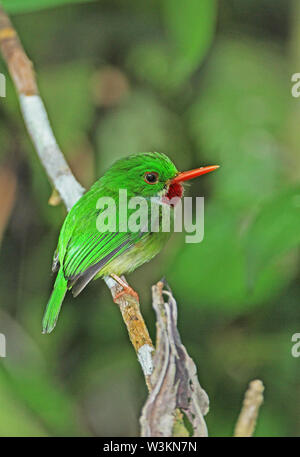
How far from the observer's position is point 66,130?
4.66ft

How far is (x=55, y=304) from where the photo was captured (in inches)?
35.5

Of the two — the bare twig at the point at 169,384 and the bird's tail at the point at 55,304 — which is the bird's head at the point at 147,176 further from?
the bare twig at the point at 169,384

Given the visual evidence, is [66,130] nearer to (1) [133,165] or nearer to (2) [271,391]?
(1) [133,165]

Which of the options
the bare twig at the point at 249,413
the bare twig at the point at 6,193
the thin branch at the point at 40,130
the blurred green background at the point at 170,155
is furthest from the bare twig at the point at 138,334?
the bare twig at the point at 6,193

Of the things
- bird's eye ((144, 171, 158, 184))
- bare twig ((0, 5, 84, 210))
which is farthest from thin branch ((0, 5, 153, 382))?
bird's eye ((144, 171, 158, 184))

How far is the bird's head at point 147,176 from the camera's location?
0.97 m

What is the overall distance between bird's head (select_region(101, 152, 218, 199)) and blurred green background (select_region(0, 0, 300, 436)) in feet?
0.87

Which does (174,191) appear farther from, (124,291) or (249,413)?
(249,413)

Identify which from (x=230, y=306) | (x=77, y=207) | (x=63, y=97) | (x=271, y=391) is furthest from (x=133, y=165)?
(x=271, y=391)

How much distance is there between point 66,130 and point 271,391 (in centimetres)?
74

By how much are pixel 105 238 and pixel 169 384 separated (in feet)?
1.29

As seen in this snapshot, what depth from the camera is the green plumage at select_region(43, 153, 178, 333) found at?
89 centimetres

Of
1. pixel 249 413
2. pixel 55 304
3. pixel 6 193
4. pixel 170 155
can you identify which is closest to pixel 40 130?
pixel 55 304

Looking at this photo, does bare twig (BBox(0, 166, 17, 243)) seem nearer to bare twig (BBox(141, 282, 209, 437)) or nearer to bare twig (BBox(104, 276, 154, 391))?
bare twig (BBox(104, 276, 154, 391))
